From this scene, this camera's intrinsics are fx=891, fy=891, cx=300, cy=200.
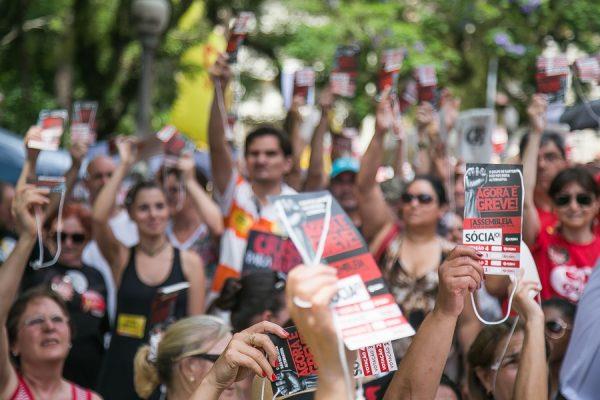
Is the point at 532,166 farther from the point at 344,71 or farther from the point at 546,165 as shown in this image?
the point at 344,71

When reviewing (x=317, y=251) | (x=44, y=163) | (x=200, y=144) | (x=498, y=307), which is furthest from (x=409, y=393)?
(x=200, y=144)

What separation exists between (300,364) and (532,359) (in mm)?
860

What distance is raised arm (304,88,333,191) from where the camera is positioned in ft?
20.9

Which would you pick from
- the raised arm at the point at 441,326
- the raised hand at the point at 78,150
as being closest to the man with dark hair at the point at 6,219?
the raised hand at the point at 78,150

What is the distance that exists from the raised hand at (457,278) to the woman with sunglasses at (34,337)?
1.86m

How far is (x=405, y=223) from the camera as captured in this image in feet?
17.3

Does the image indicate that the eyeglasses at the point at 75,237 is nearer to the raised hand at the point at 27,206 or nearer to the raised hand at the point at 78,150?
the raised hand at the point at 78,150

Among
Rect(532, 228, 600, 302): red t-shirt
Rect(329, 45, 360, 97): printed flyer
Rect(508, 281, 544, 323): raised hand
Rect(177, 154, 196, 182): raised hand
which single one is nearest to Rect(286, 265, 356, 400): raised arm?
Rect(508, 281, 544, 323): raised hand

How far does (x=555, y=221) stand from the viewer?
534cm

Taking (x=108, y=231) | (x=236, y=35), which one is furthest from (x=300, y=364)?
(x=236, y=35)

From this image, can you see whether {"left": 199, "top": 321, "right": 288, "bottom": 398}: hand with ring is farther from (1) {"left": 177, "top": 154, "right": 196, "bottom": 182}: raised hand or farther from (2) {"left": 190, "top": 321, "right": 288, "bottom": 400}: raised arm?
(1) {"left": 177, "top": 154, "right": 196, "bottom": 182}: raised hand

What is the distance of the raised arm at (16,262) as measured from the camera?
11.6 ft

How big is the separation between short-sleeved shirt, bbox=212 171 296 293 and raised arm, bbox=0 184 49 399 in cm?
164

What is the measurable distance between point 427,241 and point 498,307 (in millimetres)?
563
